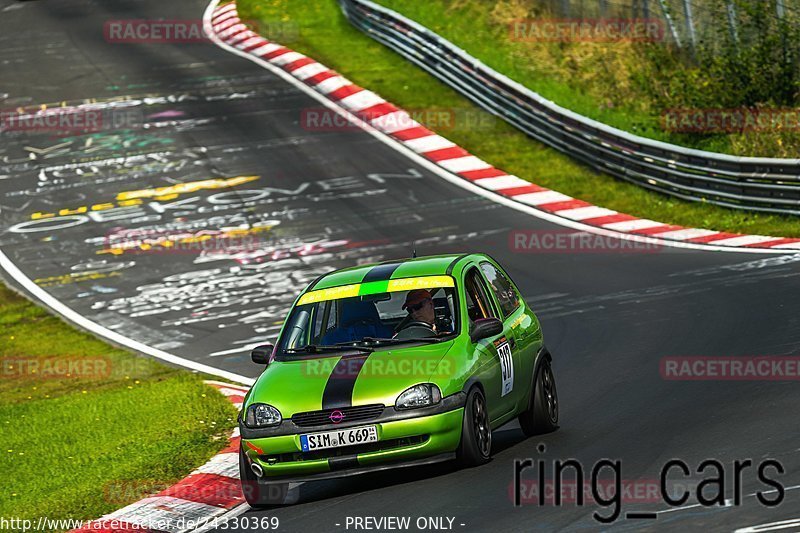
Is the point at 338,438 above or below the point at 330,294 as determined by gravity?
below

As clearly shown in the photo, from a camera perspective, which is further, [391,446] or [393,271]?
[393,271]

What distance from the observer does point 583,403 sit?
38.5 ft

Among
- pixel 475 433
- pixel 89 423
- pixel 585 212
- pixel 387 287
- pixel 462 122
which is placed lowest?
pixel 585 212

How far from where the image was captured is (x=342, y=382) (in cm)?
957

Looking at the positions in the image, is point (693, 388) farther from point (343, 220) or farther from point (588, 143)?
point (588, 143)

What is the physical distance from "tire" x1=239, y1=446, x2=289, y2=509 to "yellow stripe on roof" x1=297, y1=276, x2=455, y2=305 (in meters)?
1.50

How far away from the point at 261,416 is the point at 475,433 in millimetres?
1509

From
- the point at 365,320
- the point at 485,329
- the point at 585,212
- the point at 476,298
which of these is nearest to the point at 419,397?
the point at 485,329

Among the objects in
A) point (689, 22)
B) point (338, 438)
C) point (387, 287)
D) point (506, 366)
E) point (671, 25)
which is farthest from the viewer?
point (671, 25)

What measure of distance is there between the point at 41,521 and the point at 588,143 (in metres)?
15.8

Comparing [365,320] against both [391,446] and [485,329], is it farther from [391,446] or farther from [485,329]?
[391,446]

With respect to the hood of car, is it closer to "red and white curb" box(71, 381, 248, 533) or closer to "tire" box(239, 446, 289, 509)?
"tire" box(239, 446, 289, 509)

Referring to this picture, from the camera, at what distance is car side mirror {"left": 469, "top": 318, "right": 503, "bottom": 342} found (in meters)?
10.0

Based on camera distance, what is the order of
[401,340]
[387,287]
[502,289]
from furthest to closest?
[502,289] < [387,287] < [401,340]
